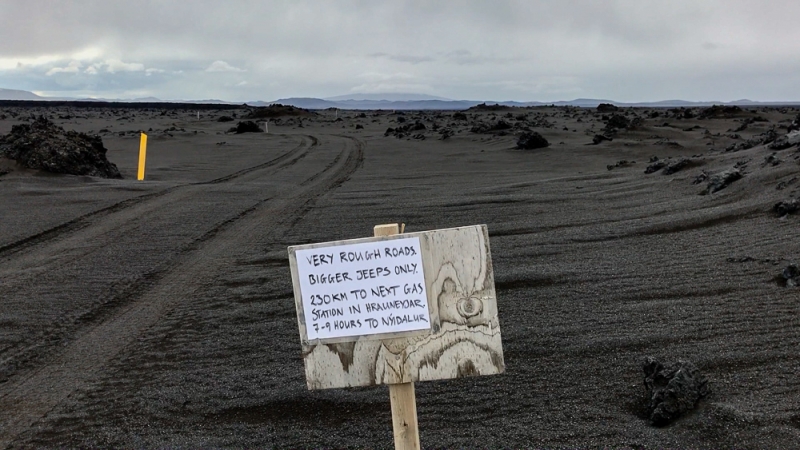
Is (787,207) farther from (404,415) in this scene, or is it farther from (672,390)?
(404,415)

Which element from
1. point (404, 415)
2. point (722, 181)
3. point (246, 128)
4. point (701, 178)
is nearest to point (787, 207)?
point (722, 181)

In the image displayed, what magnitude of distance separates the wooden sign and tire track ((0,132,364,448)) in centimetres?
201

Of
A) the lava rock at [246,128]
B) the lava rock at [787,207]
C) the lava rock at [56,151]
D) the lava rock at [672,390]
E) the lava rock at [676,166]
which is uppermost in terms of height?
the lava rock at [246,128]

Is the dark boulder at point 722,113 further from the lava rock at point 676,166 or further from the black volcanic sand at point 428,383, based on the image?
the black volcanic sand at point 428,383

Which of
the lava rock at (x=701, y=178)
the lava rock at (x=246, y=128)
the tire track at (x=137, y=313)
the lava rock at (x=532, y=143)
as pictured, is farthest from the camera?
the lava rock at (x=246, y=128)

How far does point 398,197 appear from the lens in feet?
32.4

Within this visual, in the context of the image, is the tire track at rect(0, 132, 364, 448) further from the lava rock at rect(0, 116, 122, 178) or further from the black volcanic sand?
the lava rock at rect(0, 116, 122, 178)

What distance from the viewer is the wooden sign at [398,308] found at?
84.4 inches

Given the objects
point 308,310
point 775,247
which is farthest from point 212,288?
point 775,247

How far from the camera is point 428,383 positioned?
138 inches

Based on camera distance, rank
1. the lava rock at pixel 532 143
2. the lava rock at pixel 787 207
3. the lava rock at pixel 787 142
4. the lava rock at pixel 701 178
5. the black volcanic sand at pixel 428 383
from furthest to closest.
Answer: the lava rock at pixel 532 143 < the lava rock at pixel 787 142 < the lava rock at pixel 701 178 < the lava rock at pixel 787 207 < the black volcanic sand at pixel 428 383

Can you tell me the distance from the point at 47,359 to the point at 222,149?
16.0 metres

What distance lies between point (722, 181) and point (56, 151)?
1108 centimetres

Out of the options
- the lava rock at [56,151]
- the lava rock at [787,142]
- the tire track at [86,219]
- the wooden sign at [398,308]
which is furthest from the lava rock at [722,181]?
the lava rock at [56,151]
